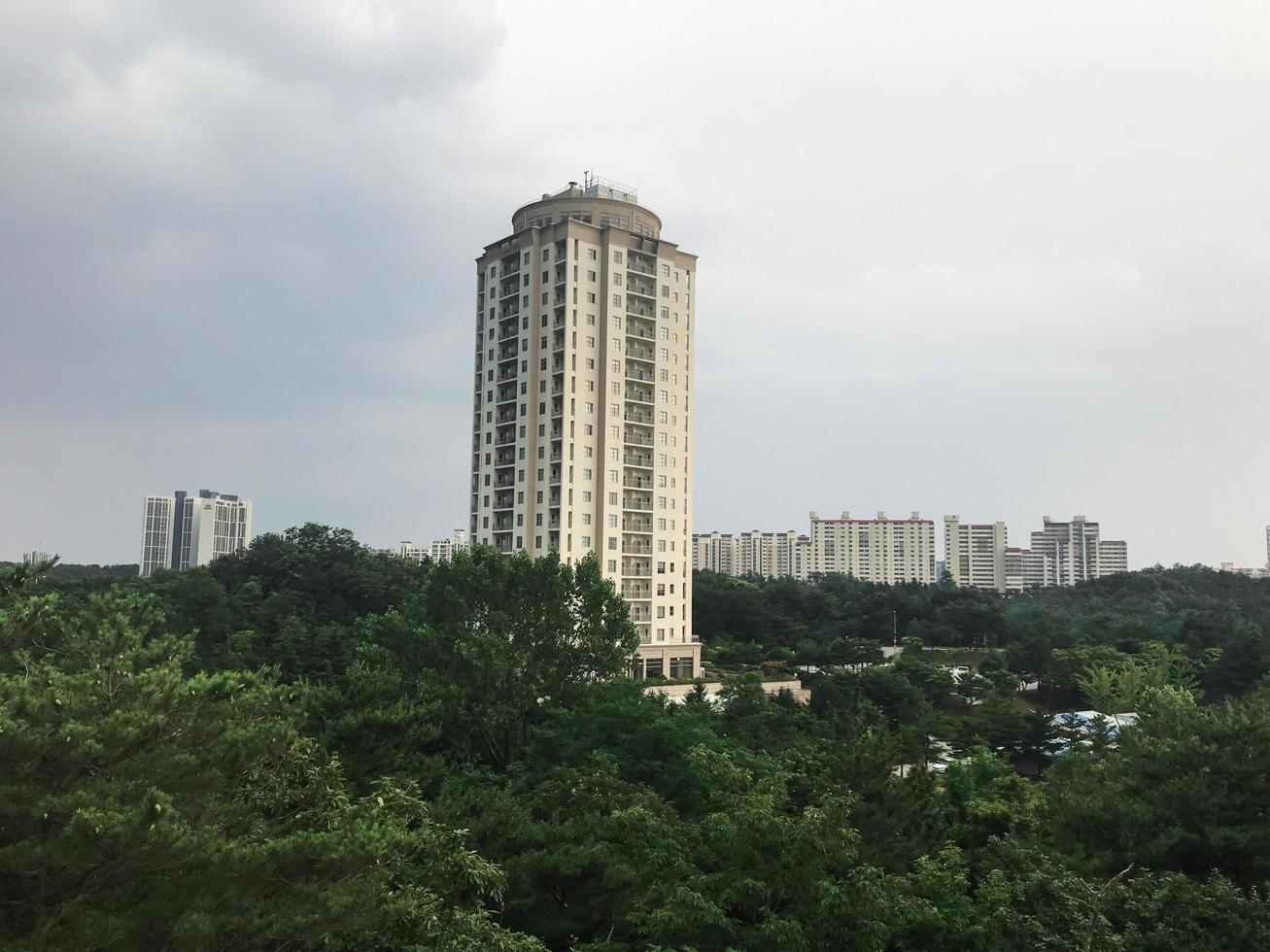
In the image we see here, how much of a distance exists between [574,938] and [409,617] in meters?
16.2

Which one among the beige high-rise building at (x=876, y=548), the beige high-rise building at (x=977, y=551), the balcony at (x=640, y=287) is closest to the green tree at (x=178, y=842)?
the balcony at (x=640, y=287)

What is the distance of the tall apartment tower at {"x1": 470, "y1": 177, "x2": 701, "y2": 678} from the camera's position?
44031mm

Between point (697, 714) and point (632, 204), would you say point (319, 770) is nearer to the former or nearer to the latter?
point (697, 714)

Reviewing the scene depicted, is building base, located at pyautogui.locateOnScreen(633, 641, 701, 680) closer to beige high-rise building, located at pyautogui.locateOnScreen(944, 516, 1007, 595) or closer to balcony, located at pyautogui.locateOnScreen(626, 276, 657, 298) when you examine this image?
balcony, located at pyautogui.locateOnScreen(626, 276, 657, 298)

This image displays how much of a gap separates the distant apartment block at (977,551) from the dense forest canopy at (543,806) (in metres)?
120

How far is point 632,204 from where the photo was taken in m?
47.8

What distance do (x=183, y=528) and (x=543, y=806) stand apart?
123847 millimetres

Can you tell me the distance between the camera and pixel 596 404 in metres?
44.5

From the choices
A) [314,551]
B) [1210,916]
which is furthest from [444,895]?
[314,551]

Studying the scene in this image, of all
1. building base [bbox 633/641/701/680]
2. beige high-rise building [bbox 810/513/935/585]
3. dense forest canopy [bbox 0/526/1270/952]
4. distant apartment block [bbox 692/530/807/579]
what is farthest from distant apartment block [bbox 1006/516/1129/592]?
dense forest canopy [bbox 0/526/1270/952]

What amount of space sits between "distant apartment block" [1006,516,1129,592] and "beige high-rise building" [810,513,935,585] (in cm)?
1806

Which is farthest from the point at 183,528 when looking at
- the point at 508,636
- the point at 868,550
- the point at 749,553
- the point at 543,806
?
the point at 543,806

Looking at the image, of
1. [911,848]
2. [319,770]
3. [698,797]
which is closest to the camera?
[319,770]

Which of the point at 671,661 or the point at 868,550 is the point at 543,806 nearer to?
the point at 671,661
